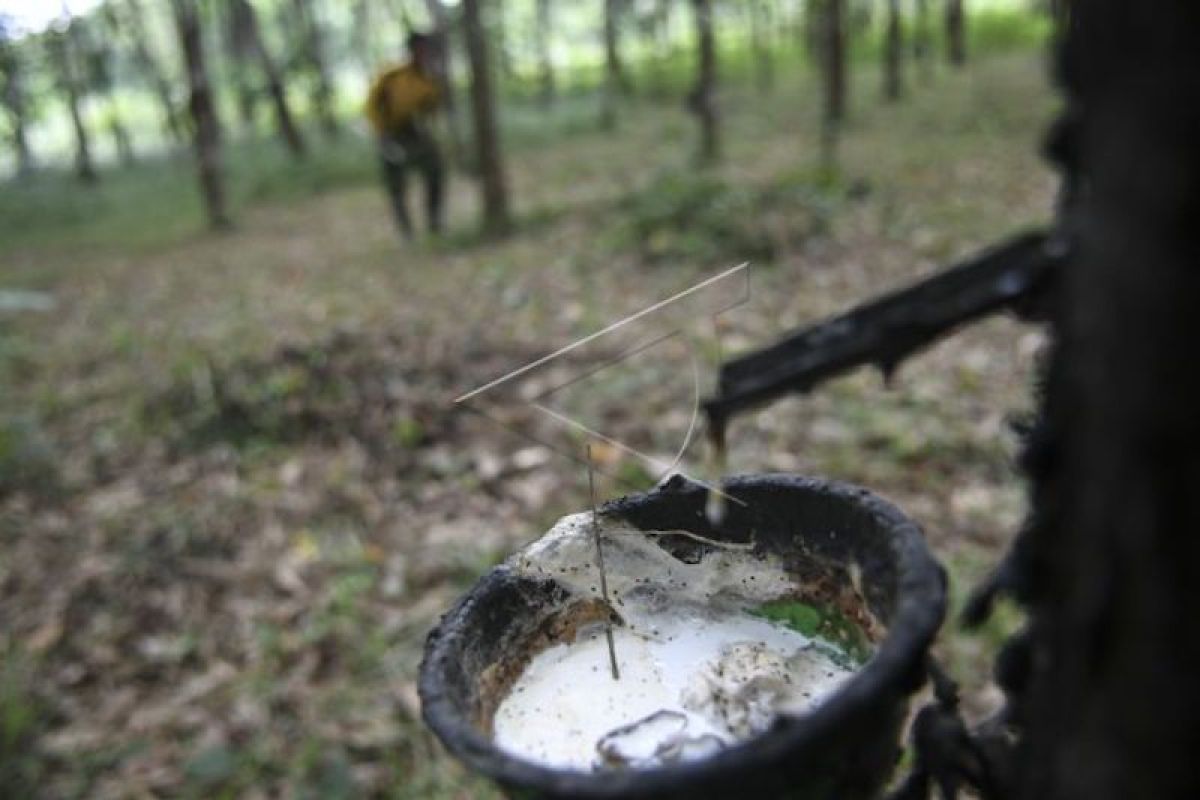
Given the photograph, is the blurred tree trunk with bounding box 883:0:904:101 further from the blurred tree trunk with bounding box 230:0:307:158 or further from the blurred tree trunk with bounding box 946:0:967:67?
the blurred tree trunk with bounding box 230:0:307:158

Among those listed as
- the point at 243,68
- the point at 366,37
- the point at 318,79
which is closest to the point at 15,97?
the point at 243,68

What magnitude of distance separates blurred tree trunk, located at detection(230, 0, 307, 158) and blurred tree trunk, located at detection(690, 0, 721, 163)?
808cm

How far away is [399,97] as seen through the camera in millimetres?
7910

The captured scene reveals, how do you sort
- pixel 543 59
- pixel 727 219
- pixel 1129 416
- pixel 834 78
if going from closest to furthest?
pixel 1129 416, pixel 727 219, pixel 834 78, pixel 543 59

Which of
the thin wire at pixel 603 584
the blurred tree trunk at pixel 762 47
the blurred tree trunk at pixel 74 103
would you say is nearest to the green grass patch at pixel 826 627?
the thin wire at pixel 603 584

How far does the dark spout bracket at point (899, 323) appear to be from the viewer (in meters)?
0.87

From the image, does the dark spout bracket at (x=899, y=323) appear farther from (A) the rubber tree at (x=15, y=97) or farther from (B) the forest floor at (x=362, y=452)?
(A) the rubber tree at (x=15, y=97)

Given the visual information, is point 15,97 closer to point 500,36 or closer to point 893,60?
point 500,36

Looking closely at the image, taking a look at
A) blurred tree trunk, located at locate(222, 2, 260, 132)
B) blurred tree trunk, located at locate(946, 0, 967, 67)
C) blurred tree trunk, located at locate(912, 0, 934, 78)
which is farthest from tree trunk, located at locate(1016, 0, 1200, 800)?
blurred tree trunk, located at locate(222, 2, 260, 132)

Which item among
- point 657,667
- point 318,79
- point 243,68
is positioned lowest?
point 657,667

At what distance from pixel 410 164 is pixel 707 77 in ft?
10.5

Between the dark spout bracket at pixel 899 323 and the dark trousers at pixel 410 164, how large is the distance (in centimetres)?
768

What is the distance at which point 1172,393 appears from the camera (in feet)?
2.10

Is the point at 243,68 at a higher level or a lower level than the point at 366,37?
lower
